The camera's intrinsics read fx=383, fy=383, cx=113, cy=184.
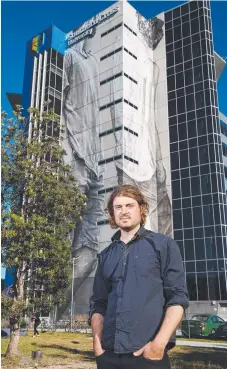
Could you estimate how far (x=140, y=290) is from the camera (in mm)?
2512

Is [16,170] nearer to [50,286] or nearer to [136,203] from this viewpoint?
[50,286]

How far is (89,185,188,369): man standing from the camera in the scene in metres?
2.38

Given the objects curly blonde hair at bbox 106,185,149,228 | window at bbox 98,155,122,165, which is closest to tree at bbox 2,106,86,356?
curly blonde hair at bbox 106,185,149,228

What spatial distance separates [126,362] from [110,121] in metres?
50.4

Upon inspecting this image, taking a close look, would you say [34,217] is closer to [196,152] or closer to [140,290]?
[140,290]

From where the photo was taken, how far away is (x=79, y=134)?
55094 millimetres

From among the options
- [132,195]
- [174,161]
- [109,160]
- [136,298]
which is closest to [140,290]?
[136,298]

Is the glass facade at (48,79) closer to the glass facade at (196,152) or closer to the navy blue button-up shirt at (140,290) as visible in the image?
the glass facade at (196,152)

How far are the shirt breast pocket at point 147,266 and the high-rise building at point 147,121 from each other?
40.7 metres

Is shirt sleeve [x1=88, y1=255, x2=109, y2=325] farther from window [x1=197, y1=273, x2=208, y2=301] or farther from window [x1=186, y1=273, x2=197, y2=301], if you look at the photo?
window [x1=186, y1=273, x2=197, y2=301]

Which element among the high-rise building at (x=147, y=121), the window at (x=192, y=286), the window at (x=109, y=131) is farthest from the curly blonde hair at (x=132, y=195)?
the window at (x=109, y=131)

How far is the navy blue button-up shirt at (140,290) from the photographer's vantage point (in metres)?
2.42

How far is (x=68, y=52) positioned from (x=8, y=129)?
49.3 m

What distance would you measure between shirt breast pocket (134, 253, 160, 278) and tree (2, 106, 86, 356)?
1134 cm
